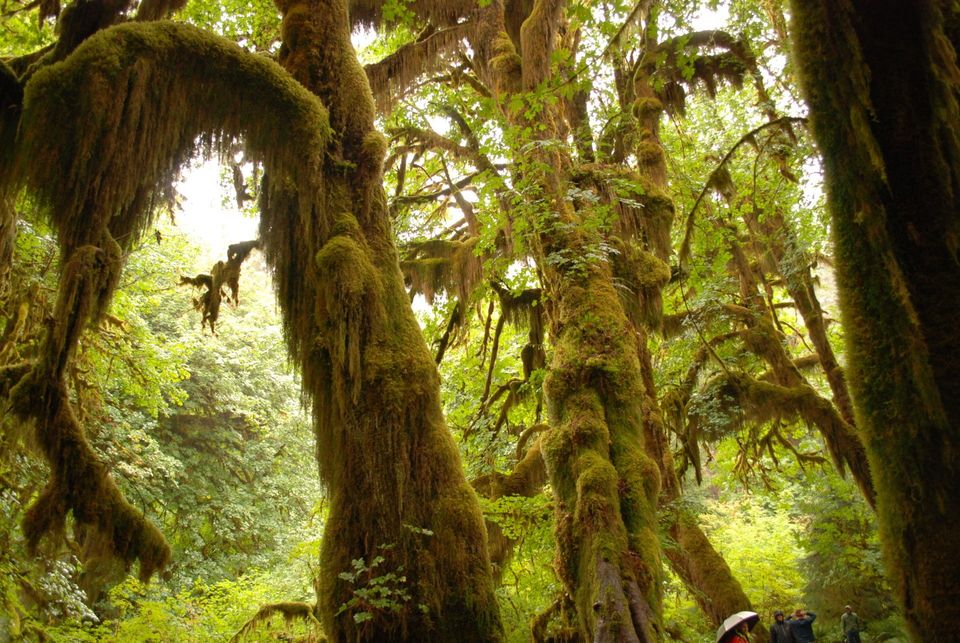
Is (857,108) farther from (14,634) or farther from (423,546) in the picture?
(14,634)

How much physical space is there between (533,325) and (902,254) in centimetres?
793

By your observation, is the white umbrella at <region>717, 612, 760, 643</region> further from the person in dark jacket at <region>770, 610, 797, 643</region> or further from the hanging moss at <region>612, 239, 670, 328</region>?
the person in dark jacket at <region>770, 610, 797, 643</region>

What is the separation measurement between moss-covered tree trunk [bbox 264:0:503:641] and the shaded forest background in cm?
6

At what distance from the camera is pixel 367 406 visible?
5152mm

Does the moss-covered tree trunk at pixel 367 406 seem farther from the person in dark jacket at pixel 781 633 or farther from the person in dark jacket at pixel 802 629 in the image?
the person in dark jacket at pixel 802 629

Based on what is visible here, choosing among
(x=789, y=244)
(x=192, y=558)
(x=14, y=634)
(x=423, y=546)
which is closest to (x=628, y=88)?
(x=789, y=244)

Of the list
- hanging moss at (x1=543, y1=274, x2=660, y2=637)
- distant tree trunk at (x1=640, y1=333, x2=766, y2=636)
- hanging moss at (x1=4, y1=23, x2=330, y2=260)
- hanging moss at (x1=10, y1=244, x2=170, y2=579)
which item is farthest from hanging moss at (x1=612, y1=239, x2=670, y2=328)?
hanging moss at (x1=10, y1=244, x2=170, y2=579)

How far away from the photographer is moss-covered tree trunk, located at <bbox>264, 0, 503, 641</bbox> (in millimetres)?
4531

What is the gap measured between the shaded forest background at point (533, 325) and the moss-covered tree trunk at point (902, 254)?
0.76 feet

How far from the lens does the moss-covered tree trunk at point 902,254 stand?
192cm

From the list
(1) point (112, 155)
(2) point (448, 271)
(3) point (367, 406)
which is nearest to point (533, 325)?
(2) point (448, 271)

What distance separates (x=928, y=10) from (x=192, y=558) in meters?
18.9

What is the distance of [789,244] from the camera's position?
10492mm

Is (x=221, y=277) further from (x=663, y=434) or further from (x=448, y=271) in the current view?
(x=663, y=434)
